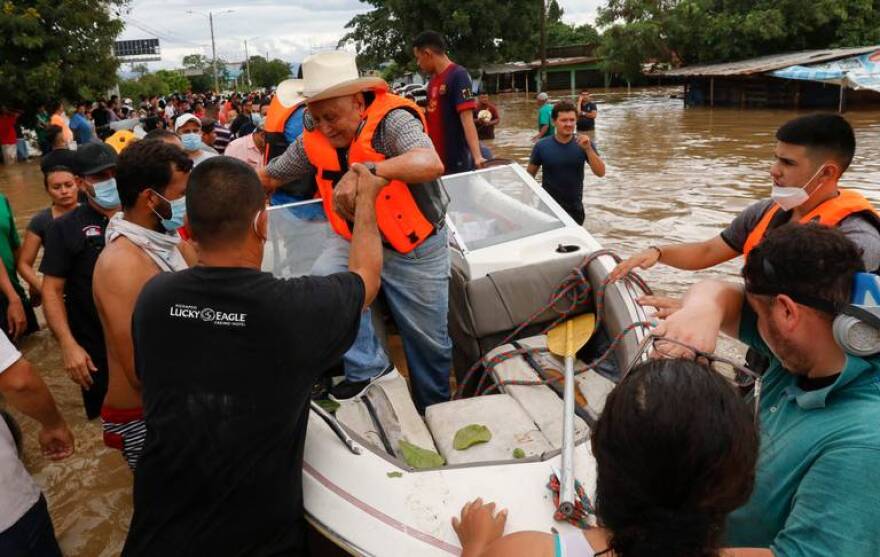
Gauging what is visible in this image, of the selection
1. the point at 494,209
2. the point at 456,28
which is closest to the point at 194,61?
the point at 456,28

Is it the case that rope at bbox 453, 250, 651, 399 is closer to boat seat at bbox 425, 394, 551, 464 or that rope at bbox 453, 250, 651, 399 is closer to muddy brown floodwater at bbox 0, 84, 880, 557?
boat seat at bbox 425, 394, 551, 464

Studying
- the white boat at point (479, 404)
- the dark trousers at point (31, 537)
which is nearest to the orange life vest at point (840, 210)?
the white boat at point (479, 404)

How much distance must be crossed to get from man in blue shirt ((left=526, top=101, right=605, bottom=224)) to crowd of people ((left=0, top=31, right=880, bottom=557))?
3.13 metres

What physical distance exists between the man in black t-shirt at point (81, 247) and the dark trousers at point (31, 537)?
973 millimetres

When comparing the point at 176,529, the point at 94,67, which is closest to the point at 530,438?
the point at 176,529

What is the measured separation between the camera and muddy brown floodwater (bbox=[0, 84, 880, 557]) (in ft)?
11.8

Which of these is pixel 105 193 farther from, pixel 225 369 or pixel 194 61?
pixel 194 61

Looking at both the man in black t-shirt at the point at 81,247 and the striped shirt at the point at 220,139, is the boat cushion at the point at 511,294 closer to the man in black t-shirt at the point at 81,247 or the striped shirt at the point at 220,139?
the man in black t-shirt at the point at 81,247

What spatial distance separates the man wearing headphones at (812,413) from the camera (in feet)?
3.67

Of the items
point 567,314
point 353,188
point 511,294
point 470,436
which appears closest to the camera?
point 353,188

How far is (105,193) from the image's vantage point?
3082 mm

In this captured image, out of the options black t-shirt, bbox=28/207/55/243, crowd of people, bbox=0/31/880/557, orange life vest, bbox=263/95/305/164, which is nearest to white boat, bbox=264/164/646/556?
crowd of people, bbox=0/31/880/557

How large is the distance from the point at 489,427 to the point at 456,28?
1454 inches

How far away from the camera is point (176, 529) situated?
1649 millimetres
